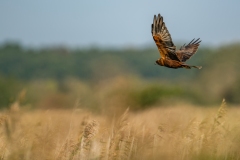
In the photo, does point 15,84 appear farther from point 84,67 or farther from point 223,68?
point 84,67

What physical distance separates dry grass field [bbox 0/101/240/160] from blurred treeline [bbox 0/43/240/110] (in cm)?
32

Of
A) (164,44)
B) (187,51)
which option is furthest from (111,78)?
(164,44)

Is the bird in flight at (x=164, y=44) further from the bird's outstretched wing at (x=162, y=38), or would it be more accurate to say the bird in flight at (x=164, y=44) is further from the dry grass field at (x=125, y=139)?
the dry grass field at (x=125, y=139)

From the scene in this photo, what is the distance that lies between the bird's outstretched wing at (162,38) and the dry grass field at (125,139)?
2.52 ft

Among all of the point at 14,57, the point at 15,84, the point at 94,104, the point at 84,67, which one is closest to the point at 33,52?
the point at 14,57

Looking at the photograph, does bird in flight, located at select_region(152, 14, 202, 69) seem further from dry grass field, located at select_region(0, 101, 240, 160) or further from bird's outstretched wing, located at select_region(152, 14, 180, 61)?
dry grass field, located at select_region(0, 101, 240, 160)

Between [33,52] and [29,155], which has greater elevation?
[33,52]

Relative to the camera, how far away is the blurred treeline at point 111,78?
539 inches

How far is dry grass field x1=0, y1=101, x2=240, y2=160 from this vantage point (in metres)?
6.33

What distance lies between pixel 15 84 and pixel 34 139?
44817 millimetres

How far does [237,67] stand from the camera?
62156 mm

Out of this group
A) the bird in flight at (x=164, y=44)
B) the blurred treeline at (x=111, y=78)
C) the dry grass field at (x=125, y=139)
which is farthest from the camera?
the blurred treeline at (x=111, y=78)

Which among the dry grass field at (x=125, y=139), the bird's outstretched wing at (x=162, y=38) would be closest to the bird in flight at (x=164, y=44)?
the bird's outstretched wing at (x=162, y=38)

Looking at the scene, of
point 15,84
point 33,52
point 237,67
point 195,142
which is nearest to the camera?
point 195,142
